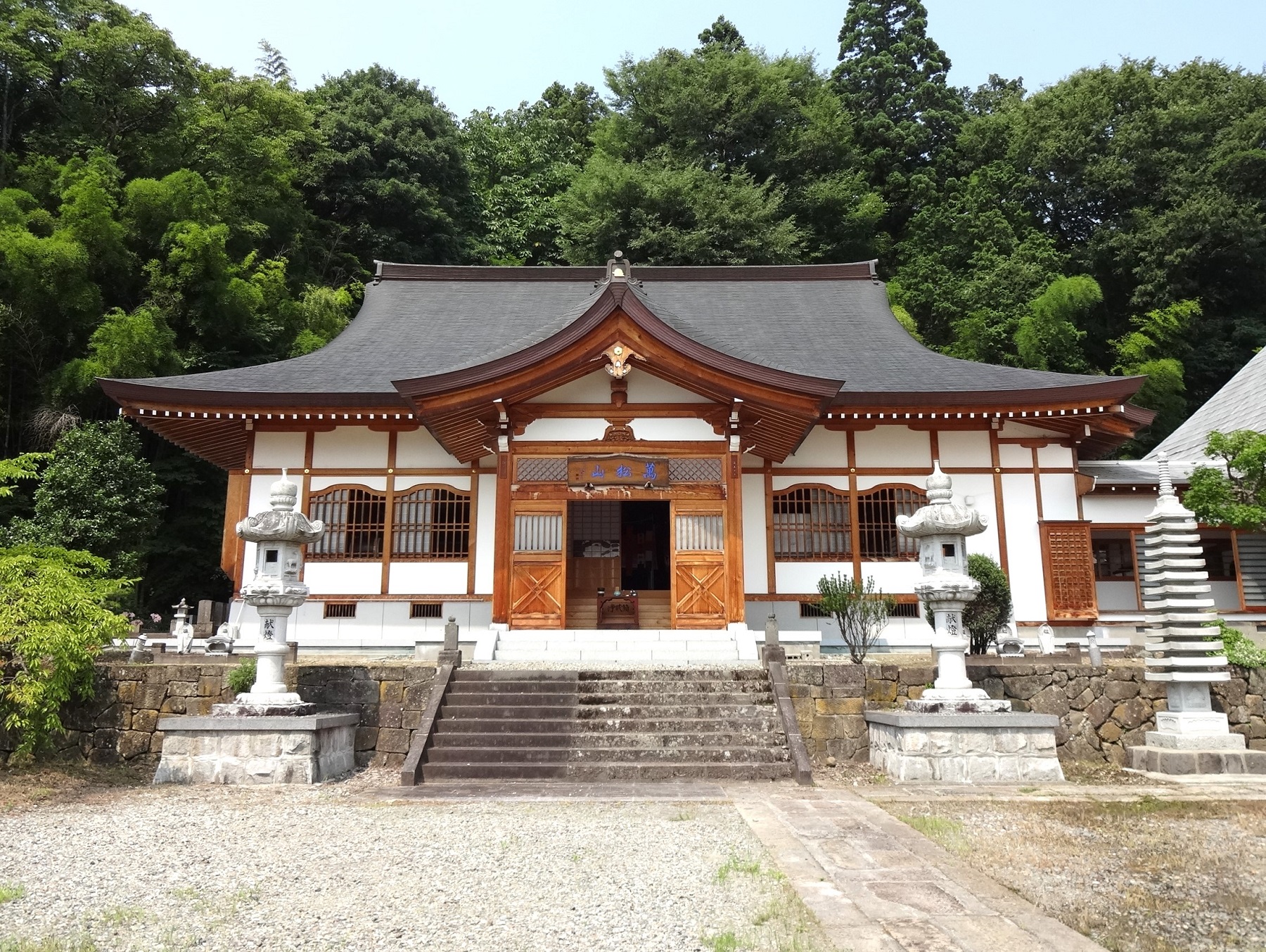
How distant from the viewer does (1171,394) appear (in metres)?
25.5

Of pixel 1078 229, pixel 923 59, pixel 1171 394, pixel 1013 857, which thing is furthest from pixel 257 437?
pixel 923 59

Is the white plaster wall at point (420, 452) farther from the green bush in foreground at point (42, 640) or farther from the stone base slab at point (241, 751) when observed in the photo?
the stone base slab at point (241, 751)

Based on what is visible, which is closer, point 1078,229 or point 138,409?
point 138,409

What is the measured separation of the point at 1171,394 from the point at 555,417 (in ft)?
72.0

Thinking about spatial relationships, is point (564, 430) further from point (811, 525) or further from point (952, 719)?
point (952, 719)

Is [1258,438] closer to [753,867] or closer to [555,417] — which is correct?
[555,417]

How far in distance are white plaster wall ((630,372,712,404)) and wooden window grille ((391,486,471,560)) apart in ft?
10.4

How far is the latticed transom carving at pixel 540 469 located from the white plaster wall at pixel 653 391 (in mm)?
1113

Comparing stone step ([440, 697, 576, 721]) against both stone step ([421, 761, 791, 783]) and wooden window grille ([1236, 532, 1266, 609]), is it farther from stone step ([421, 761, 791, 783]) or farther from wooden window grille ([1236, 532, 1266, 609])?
wooden window grille ([1236, 532, 1266, 609])

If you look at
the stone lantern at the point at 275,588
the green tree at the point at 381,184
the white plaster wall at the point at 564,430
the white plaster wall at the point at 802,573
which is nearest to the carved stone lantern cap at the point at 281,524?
the stone lantern at the point at 275,588

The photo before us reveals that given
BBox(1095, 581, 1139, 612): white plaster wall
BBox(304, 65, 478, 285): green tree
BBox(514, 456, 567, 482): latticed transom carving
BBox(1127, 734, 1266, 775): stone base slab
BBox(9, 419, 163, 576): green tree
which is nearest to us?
BBox(1127, 734, 1266, 775): stone base slab

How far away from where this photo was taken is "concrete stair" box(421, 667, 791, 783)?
7.79 metres

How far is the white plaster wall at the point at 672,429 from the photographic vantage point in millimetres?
11875

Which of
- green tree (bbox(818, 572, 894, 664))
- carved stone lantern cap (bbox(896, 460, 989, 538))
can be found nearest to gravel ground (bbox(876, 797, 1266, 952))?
carved stone lantern cap (bbox(896, 460, 989, 538))
